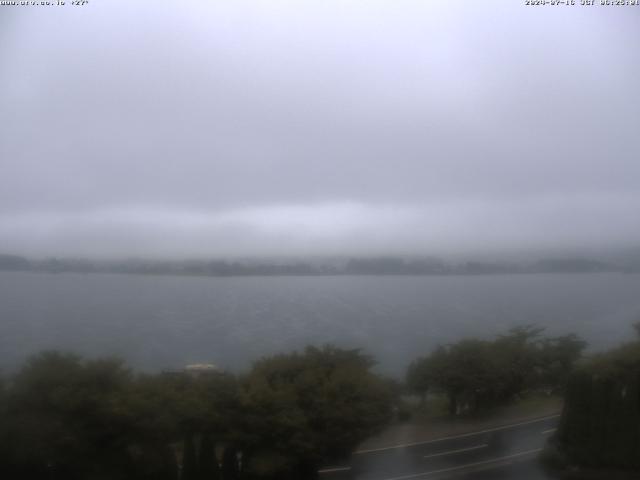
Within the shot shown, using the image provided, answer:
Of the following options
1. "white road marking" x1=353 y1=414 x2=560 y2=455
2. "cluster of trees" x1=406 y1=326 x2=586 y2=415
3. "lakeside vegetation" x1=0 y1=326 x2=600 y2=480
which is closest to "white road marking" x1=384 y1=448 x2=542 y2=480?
"white road marking" x1=353 y1=414 x2=560 y2=455

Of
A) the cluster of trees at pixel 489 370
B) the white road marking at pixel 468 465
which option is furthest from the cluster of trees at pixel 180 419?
the cluster of trees at pixel 489 370

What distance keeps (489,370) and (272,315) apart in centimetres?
391

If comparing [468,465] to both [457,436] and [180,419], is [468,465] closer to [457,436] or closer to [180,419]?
[457,436]

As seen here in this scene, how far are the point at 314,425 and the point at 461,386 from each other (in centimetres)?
280

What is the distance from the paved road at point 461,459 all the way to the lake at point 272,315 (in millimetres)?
1361

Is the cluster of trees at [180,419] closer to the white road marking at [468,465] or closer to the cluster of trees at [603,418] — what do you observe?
the white road marking at [468,465]

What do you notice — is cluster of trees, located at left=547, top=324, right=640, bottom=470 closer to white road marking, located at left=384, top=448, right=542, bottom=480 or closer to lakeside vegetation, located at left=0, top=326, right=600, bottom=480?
white road marking, located at left=384, top=448, right=542, bottom=480

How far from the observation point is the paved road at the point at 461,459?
8750mm

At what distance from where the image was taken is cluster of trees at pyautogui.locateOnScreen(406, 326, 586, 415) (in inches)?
389

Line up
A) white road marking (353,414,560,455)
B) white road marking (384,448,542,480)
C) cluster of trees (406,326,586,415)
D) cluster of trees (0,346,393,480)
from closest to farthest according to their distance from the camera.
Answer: cluster of trees (0,346,393,480) < white road marking (384,448,542,480) < white road marking (353,414,560,455) < cluster of trees (406,326,586,415)

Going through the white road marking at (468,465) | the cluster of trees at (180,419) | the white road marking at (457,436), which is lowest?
the white road marking at (468,465)

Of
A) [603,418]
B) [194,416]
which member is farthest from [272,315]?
[603,418]

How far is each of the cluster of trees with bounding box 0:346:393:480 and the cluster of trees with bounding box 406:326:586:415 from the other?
3.88 feet

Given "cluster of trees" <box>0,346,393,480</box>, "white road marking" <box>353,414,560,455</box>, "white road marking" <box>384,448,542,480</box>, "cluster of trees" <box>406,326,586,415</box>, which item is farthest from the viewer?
"cluster of trees" <box>406,326,586,415</box>
